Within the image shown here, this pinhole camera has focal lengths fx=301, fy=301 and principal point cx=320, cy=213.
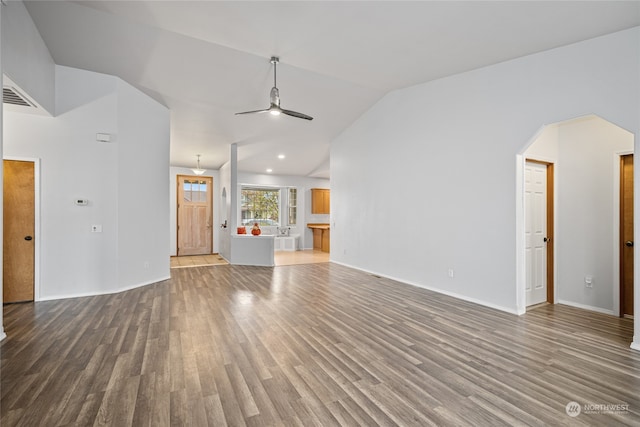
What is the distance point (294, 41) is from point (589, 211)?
4.61 m

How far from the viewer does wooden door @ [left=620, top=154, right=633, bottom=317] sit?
3.79m

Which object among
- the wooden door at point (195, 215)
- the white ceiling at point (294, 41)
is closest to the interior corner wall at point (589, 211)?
the white ceiling at point (294, 41)

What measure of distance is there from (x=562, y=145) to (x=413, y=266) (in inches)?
113

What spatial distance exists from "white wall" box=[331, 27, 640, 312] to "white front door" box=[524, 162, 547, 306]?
55cm

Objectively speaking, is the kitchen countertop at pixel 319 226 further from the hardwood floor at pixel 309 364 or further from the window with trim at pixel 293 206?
the hardwood floor at pixel 309 364

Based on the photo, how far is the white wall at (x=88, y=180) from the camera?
4.38 meters

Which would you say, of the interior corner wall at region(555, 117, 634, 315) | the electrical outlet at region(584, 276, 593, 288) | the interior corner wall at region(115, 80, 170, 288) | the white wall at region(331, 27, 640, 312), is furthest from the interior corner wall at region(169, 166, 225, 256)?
Answer: the electrical outlet at region(584, 276, 593, 288)

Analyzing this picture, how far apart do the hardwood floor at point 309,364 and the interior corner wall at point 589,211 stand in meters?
0.41

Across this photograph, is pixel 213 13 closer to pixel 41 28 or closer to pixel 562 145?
pixel 41 28

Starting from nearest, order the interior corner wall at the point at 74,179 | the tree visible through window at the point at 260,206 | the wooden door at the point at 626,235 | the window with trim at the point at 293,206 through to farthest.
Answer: the wooden door at the point at 626,235
the interior corner wall at the point at 74,179
the tree visible through window at the point at 260,206
the window with trim at the point at 293,206

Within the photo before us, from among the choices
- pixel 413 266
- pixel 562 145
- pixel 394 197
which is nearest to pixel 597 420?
pixel 413 266

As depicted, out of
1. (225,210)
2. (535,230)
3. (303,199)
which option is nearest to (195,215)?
(225,210)

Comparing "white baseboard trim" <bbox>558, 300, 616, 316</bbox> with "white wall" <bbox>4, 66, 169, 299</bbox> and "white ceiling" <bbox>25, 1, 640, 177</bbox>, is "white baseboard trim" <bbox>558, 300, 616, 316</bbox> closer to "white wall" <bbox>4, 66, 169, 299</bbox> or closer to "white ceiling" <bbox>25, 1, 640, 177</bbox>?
"white ceiling" <bbox>25, 1, 640, 177</bbox>

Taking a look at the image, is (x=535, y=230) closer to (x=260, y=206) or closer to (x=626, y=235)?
(x=626, y=235)
